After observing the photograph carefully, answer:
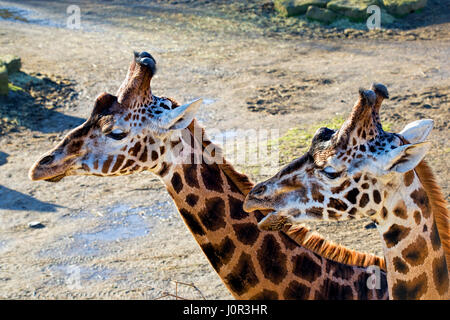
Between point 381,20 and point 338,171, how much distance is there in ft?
39.2

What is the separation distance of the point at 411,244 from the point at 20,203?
597cm

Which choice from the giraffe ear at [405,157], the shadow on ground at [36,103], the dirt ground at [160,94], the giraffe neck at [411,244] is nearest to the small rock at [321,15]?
the dirt ground at [160,94]

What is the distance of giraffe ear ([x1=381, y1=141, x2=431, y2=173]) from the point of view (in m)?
3.12

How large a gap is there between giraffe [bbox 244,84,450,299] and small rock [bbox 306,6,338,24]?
11.8m

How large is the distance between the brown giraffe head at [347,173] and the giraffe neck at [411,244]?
2.7 inches

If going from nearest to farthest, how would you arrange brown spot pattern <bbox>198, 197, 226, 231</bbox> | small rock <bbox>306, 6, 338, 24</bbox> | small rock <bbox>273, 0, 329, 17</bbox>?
brown spot pattern <bbox>198, 197, 226, 231</bbox> < small rock <bbox>306, 6, 338, 24</bbox> < small rock <bbox>273, 0, 329, 17</bbox>

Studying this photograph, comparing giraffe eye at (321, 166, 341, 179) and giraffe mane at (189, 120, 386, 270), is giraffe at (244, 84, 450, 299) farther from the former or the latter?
giraffe mane at (189, 120, 386, 270)

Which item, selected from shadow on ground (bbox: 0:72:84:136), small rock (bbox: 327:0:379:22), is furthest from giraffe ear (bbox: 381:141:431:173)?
small rock (bbox: 327:0:379:22)

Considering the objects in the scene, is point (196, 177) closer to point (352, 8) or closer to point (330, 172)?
point (330, 172)

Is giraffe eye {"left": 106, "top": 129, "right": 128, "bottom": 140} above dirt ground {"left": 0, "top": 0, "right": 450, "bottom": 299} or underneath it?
above

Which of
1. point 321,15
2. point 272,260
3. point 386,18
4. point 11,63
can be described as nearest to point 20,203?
point 272,260

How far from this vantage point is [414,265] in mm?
3334
